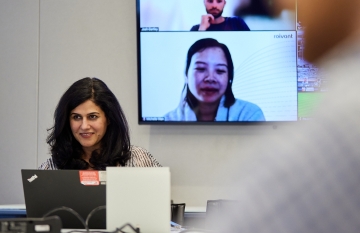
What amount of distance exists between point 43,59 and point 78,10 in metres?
0.43

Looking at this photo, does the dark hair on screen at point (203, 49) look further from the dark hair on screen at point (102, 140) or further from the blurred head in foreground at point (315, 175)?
the blurred head in foreground at point (315, 175)

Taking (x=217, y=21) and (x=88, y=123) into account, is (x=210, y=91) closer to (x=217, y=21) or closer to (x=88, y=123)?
(x=217, y=21)

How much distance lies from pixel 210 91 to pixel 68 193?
1.70 m

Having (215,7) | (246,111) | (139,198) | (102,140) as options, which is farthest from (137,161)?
(215,7)

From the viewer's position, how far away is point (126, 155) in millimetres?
2783

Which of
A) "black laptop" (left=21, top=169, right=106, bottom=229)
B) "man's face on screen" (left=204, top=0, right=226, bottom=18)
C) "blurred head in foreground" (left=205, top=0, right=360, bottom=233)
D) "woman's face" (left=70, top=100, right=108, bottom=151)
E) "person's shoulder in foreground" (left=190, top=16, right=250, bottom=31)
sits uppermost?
"man's face on screen" (left=204, top=0, right=226, bottom=18)

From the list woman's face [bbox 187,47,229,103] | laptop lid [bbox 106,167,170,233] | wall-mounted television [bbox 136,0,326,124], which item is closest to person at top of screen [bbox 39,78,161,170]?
wall-mounted television [bbox 136,0,326,124]

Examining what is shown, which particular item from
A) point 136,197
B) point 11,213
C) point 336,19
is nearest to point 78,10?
point 11,213

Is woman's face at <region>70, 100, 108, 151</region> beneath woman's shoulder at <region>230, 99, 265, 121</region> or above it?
beneath

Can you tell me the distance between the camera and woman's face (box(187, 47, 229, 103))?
11.3ft

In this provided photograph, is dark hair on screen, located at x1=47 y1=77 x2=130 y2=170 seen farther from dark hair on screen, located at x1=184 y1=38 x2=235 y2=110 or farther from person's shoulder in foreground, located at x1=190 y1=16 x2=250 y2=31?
person's shoulder in foreground, located at x1=190 y1=16 x2=250 y2=31

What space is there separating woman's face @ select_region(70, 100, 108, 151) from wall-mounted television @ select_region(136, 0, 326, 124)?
0.68 m

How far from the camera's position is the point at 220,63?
11.3 ft

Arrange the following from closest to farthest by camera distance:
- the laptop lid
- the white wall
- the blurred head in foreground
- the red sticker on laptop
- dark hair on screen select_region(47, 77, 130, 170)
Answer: the blurred head in foreground < the laptop lid < the red sticker on laptop < dark hair on screen select_region(47, 77, 130, 170) < the white wall
